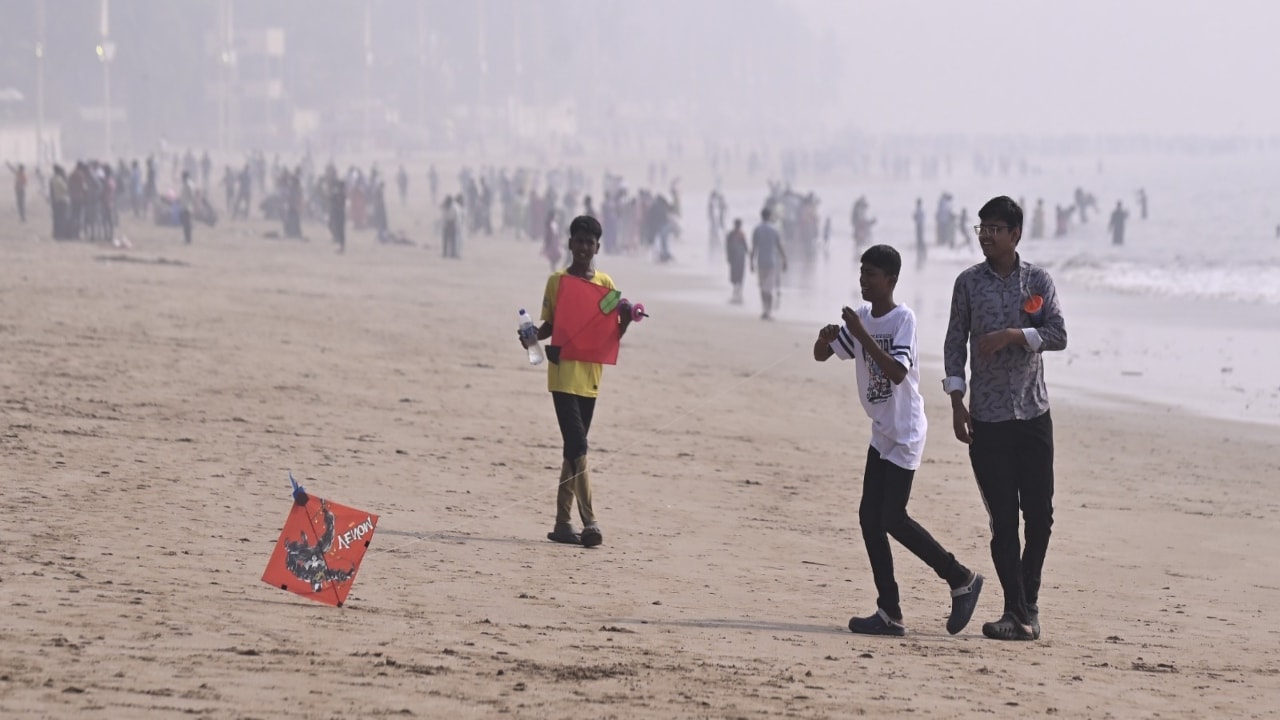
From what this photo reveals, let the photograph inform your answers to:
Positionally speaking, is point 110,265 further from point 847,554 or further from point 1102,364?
point 847,554

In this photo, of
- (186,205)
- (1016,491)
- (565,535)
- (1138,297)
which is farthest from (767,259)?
(1016,491)

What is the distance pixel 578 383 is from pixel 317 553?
1.84 m

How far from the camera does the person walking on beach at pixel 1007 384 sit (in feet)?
20.1

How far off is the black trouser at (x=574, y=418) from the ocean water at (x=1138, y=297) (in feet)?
25.5

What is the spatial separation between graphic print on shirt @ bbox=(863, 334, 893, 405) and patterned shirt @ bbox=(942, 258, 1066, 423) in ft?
0.67

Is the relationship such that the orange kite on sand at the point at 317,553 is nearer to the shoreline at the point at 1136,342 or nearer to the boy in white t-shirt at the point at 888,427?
the boy in white t-shirt at the point at 888,427

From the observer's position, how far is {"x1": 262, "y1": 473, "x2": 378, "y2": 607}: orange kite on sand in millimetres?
6320

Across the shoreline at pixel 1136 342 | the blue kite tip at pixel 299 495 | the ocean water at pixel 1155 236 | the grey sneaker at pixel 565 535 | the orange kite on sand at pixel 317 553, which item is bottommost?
the ocean water at pixel 1155 236

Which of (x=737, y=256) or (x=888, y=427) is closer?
(x=888, y=427)

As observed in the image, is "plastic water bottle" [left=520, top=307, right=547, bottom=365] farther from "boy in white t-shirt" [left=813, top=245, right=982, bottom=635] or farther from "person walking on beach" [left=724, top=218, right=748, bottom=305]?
"person walking on beach" [left=724, top=218, right=748, bottom=305]

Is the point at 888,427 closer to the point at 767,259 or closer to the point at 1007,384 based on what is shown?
the point at 1007,384

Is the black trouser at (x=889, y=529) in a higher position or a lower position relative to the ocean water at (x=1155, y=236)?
higher

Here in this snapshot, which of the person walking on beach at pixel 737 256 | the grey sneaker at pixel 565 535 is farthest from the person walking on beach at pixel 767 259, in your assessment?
the grey sneaker at pixel 565 535

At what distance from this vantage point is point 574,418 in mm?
7871
